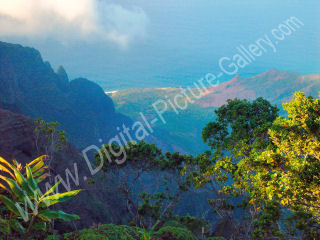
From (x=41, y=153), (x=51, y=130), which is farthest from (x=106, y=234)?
(x=41, y=153)

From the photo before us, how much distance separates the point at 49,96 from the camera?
10212 centimetres

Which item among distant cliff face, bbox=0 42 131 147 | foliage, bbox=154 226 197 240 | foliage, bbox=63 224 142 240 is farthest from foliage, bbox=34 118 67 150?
distant cliff face, bbox=0 42 131 147

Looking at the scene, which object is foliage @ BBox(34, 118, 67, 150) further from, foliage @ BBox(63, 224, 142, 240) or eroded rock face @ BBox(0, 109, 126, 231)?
foliage @ BBox(63, 224, 142, 240)

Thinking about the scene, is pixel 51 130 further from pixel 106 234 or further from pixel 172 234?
pixel 172 234

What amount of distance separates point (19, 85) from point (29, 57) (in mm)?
22418

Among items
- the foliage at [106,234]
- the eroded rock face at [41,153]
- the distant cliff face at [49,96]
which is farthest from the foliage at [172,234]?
the distant cliff face at [49,96]

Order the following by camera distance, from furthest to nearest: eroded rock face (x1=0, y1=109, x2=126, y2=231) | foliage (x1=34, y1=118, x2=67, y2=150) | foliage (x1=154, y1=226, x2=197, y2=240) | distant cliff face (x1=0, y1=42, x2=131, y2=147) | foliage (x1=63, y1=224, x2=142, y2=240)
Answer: distant cliff face (x1=0, y1=42, x2=131, y2=147), eroded rock face (x1=0, y1=109, x2=126, y2=231), foliage (x1=34, y1=118, x2=67, y2=150), foliage (x1=154, y1=226, x2=197, y2=240), foliage (x1=63, y1=224, x2=142, y2=240)

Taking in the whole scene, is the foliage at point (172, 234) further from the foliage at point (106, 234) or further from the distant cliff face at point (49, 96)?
the distant cliff face at point (49, 96)

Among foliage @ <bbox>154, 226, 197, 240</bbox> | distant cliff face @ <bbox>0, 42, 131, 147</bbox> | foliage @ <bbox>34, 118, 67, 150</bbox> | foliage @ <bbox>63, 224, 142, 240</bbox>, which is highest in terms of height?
distant cliff face @ <bbox>0, 42, 131, 147</bbox>

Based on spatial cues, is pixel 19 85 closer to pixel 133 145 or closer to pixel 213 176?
pixel 133 145

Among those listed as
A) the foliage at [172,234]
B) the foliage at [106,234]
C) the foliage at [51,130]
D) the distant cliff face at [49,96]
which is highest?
the distant cliff face at [49,96]

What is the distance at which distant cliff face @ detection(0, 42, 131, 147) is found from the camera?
86594 millimetres

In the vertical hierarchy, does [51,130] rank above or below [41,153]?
above

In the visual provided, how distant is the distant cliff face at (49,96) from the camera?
86.6 metres
